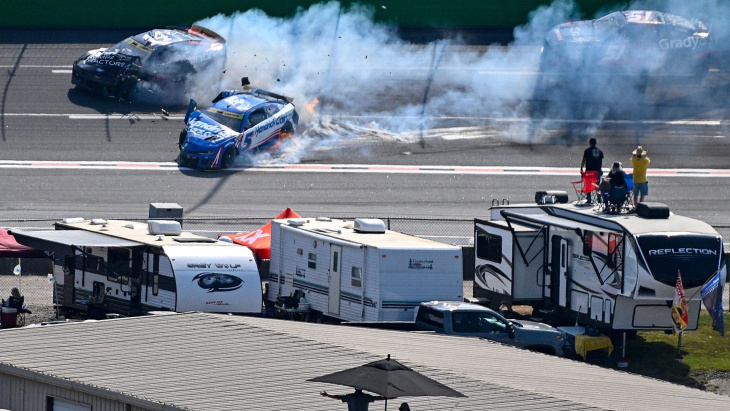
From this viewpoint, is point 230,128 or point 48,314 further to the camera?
point 230,128

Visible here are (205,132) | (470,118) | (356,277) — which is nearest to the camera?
(356,277)

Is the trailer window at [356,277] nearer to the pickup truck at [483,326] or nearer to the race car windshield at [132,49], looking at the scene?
the pickup truck at [483,326]

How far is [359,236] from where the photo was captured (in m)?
22.0

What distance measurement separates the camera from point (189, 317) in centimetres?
1672

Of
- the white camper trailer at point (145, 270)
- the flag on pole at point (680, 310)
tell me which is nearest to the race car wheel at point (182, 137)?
the white camper trailer at point (145, 270)

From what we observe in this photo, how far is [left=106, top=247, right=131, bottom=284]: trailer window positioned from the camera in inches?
857

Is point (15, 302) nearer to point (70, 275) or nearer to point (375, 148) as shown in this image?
point (70, 275)

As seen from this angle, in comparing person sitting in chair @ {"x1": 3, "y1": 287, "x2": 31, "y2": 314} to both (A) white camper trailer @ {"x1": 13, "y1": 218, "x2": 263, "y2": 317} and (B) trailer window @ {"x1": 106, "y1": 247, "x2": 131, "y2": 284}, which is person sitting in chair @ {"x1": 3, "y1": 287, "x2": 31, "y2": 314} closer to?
(A) white camper trailer @ {"x1": 13, "y1": 218, "x2": 263, "y2": 317}

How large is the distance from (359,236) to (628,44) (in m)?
17.1

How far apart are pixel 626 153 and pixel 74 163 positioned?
14000 mm

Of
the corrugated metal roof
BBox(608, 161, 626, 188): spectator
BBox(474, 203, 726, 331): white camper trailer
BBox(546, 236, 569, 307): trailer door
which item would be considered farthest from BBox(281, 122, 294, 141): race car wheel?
the corrugated metal roof

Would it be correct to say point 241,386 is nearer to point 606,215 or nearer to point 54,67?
point 606,215

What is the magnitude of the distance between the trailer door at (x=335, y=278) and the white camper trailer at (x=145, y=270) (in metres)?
1.34

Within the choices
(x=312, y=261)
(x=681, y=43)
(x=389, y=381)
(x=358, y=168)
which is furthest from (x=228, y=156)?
(x=389, y=381)
